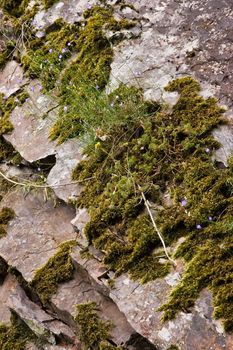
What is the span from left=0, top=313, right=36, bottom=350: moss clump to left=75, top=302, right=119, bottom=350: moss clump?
717 millimetres

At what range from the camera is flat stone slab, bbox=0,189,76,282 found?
537cm

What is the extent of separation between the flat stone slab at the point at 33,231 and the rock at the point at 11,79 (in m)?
1.77

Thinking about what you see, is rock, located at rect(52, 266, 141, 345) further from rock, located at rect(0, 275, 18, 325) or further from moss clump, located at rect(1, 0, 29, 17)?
moss clump, located at rect(1, 0, 29, 17)

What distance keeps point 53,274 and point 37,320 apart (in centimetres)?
47

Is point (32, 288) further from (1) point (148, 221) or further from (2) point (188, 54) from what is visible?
(2) point (188, 54)

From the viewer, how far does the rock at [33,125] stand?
241 inches

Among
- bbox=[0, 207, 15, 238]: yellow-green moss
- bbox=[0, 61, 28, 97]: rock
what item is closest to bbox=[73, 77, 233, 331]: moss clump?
bbox=[0, 207, 15, 238]: yellow-green moss

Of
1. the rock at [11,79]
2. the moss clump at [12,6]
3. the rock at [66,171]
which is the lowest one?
the rock at [66,171]

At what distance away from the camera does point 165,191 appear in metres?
4.89

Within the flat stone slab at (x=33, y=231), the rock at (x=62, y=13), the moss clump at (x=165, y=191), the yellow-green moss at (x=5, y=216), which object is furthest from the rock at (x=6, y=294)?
the rock at (x=62, y=13)

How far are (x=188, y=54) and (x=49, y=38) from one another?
218 centimetres

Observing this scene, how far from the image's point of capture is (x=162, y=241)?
14.7 ft

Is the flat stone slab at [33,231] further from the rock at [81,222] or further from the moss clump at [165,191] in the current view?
the moss clump at [165,191]

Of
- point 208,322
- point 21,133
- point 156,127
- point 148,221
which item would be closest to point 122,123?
point 156,127
